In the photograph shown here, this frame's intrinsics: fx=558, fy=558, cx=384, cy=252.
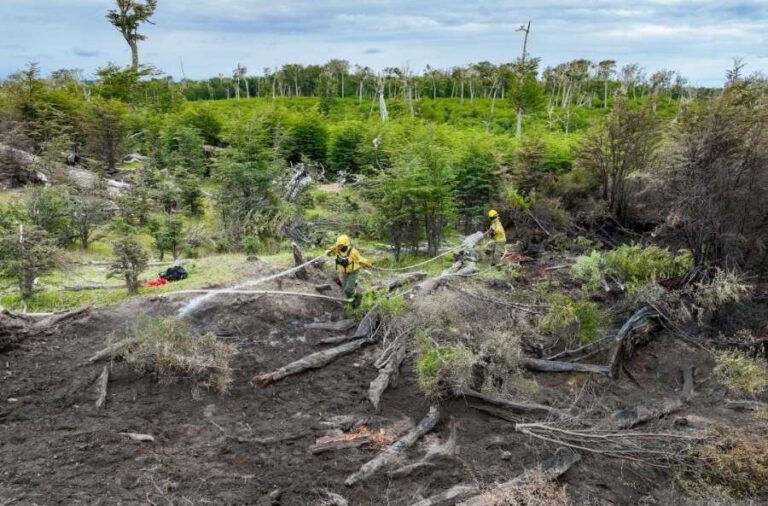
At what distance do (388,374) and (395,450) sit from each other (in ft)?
4.93

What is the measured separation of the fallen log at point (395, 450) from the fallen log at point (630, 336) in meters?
3.03

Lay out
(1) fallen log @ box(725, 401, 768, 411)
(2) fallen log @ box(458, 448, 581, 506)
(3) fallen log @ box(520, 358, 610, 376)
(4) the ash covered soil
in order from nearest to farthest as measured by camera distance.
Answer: (2) fallen log @ box(458, 448, 581, 506), (4) the ash covered soil, (1) fallen log @ box(725, 401, 768, 411), (3) fallen log @ box(520, 358, 610, 376)

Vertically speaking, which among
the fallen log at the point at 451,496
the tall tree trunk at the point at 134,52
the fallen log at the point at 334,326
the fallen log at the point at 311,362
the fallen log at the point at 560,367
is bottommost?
the fallen log at the point at 451,496

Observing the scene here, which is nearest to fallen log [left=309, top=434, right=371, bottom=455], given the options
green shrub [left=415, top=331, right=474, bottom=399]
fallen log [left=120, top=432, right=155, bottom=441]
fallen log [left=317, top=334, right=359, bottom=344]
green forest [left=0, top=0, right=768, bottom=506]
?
green forest [left=0, top=0, right=768, bottom=506]

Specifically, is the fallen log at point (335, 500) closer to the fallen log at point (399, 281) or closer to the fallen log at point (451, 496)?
the fallen log at point (451, 496)

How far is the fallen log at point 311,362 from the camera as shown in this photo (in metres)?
7.34

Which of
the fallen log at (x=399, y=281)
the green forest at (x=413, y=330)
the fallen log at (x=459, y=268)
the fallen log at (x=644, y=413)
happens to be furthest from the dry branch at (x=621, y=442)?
the fallen log at (x=399, y=281)

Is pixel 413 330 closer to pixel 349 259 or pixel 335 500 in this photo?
pixel 349 259

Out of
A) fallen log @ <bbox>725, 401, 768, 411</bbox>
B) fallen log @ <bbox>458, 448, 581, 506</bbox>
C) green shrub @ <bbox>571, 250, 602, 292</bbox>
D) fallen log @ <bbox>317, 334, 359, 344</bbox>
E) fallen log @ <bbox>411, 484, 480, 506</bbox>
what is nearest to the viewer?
fallen log @ <bbox>458, 448, 581, 506</bbox>

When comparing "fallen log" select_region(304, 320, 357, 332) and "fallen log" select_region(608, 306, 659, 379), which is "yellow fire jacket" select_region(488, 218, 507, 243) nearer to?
"fallen log" select_region(608, 306, 659, 379)

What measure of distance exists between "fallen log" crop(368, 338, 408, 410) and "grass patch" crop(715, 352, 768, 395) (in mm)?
4271

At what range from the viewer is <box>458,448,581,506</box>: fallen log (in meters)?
5.26

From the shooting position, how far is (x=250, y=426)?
6.50 m

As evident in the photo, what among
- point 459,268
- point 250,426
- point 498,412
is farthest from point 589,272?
point 250,426
